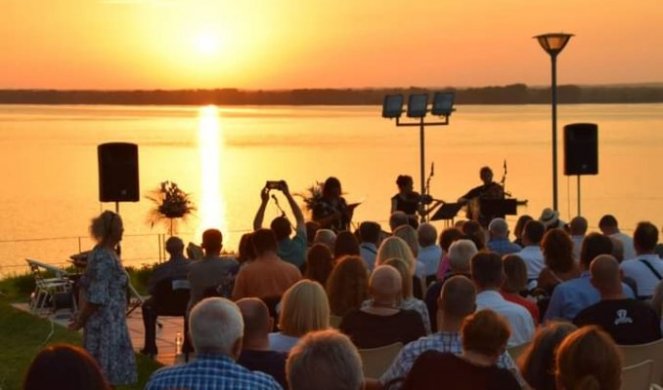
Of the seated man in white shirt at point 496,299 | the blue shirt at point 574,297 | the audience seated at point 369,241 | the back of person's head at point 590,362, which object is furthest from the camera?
the audience seated at point 369,241

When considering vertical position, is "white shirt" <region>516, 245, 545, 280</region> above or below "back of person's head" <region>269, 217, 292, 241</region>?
below

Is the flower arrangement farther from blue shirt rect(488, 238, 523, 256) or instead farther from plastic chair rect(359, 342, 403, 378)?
plastic chair rect(359, 342, 403, 378)

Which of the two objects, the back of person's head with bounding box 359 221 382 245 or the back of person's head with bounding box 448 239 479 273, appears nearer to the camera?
the back of person's head with bounding box 448 239 479 273

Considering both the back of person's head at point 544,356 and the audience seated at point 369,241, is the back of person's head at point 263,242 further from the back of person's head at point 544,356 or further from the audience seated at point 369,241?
the back of person's head at point 544,356

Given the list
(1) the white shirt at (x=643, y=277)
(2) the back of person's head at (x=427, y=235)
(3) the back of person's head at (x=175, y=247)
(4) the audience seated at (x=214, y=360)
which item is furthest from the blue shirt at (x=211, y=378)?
(3) the back of person's head at (x=175, y=247)

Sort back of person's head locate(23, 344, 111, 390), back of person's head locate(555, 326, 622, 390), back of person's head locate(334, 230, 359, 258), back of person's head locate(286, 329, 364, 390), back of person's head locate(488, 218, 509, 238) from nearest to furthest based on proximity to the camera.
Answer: back of person's head locate(23, 344, 111, 390) → back of person's head locate(286, 329, 364, 390) → back of person's head locate(555, 326, 622, 390) → back of person's head locate(334, 230, 359, 258) → back of person's head locate(488, 218, 509, 238)

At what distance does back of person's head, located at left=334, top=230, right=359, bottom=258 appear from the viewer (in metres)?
7.89

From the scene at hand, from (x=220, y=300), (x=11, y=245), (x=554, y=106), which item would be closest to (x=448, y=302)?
(x=220, y=300)

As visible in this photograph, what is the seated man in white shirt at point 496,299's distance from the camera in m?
5.92

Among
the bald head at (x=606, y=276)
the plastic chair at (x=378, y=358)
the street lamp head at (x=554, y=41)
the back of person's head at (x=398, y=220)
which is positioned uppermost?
the street lamp head at (x=554, y=41)

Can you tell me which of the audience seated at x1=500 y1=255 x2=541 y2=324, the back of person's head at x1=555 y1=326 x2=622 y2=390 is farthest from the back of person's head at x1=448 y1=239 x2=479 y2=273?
the back of person's head at x1=555 y1=326 x2=622 y2=390

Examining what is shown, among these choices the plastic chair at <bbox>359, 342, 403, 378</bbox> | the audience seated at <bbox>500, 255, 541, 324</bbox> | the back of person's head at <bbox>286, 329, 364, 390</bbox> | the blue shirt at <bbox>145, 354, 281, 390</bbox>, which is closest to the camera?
the back of person's head at <bbox>286, 329, 364, 390</bbox>

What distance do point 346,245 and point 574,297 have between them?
189cm

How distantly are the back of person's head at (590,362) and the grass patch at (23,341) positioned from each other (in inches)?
194
